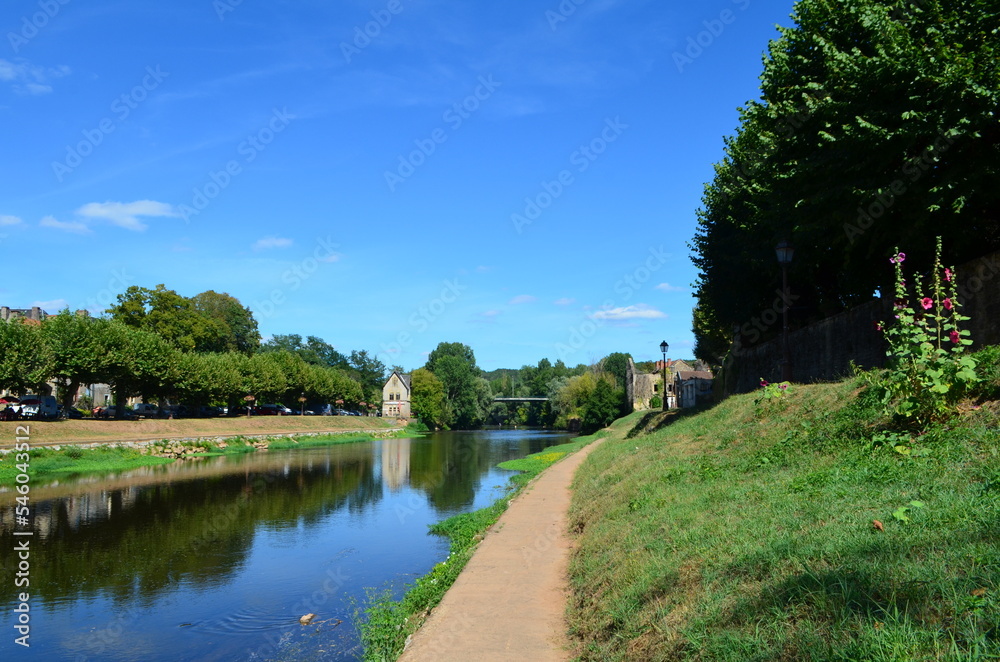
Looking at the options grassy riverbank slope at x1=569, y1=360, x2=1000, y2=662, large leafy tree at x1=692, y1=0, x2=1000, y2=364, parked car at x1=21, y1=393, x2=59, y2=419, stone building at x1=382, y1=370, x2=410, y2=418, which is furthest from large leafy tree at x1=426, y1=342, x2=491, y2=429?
grassy riverbank slope at x1=569, y1=360, x2=1000, y2=662

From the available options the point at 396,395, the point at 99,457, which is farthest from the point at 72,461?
the point at 396,395

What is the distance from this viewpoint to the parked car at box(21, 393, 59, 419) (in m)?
40.5

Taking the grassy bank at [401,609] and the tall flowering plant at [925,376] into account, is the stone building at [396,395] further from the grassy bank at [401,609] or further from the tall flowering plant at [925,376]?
the tall flowering plant at [925,376]

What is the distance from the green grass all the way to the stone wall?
2915 cm

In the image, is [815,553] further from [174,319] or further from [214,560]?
[174,319]

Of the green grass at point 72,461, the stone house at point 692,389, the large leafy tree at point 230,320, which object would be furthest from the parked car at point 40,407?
the stone house at point 692,389

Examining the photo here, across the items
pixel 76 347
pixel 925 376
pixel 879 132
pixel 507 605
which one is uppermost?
pixel 879 132

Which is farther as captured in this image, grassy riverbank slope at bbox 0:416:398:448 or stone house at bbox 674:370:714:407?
stone house at bbox 674:370:714:407

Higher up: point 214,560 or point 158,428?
point 158,428

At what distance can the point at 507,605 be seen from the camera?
26.2 ft

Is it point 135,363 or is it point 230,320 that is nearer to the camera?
point 135,363

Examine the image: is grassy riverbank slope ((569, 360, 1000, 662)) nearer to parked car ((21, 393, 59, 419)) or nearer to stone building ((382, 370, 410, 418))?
parked car ((21, 393, 59, 419))

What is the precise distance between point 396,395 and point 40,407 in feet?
249

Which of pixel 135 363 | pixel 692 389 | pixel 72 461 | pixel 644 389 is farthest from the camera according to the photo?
pixel 644 389
